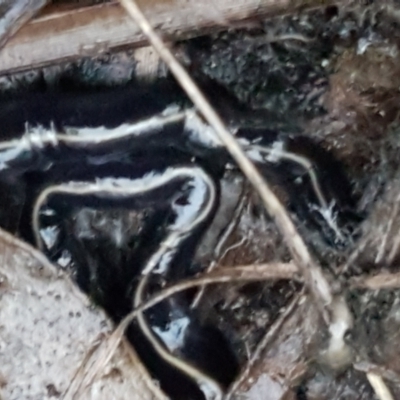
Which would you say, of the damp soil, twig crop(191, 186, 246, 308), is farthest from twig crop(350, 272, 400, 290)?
twig crop(191, 186, 246, 308)

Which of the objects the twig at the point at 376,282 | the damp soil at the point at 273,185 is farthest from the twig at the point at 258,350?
the twig at the point at 376,282

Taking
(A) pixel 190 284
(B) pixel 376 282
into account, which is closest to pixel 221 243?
(A) pixel 190 284

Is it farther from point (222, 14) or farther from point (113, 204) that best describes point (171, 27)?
point (113, 204)

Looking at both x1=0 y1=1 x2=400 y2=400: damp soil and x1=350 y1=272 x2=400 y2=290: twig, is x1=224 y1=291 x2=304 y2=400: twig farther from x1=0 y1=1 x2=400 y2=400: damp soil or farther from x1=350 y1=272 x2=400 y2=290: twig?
x1=350 y1=272 x2=400 y2=290: twig

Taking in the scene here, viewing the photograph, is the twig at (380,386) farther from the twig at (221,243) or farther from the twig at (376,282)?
the twig at (221,243)

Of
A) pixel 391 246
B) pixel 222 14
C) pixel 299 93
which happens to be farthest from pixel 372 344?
pixel 222 14

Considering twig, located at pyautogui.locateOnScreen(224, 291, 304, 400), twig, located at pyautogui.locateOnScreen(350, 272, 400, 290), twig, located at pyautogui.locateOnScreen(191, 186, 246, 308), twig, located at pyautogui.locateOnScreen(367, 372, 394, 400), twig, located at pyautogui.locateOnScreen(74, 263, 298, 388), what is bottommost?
twig, located at pyautogui.locateOnScreen(367, 372, 394, 400)
